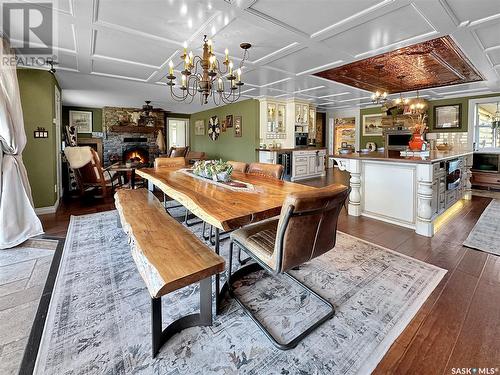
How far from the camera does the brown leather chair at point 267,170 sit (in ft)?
9.16

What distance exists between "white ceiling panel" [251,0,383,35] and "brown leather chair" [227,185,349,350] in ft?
6.24

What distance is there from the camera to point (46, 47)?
10.5 feet

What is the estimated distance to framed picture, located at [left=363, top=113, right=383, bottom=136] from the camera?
28.0 feet

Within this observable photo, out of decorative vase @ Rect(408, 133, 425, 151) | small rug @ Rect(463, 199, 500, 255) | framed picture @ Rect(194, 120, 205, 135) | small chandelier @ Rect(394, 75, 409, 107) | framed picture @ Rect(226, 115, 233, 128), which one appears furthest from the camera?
framed picture @ Rect(194, 120, 205, 135)

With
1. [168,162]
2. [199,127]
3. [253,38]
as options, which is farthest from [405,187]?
[199,127]

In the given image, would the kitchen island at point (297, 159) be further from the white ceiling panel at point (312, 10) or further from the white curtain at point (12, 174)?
the white curtain at point (12, 174)

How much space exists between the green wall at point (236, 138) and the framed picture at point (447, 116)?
5.24 m

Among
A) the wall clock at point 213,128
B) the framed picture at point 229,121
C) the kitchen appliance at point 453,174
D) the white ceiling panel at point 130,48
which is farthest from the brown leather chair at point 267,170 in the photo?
the wall clock at point 213,128

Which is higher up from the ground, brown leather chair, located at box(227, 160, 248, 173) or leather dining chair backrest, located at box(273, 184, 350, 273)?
brown leather chair, located at box(227, 160, 248, 173)

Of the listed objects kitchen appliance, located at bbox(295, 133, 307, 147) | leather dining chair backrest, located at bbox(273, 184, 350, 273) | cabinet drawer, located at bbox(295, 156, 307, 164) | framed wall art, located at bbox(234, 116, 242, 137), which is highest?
framed wall art, located at bbox(234, 116, 242, 137)

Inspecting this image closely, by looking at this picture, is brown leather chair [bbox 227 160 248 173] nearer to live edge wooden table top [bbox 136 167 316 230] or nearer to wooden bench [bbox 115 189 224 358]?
live edge wooden table top [bbox 136 167 316 230]

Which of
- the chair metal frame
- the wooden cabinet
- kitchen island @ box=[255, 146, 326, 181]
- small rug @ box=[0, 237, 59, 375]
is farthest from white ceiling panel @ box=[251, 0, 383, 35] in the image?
the wooden cabinet

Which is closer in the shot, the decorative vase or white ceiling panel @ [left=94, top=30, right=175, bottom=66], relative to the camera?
white ceiling panel @ [left=94, top=30, right=175, bottom=66]

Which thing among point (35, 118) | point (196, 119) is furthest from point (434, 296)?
point (196, 119)
